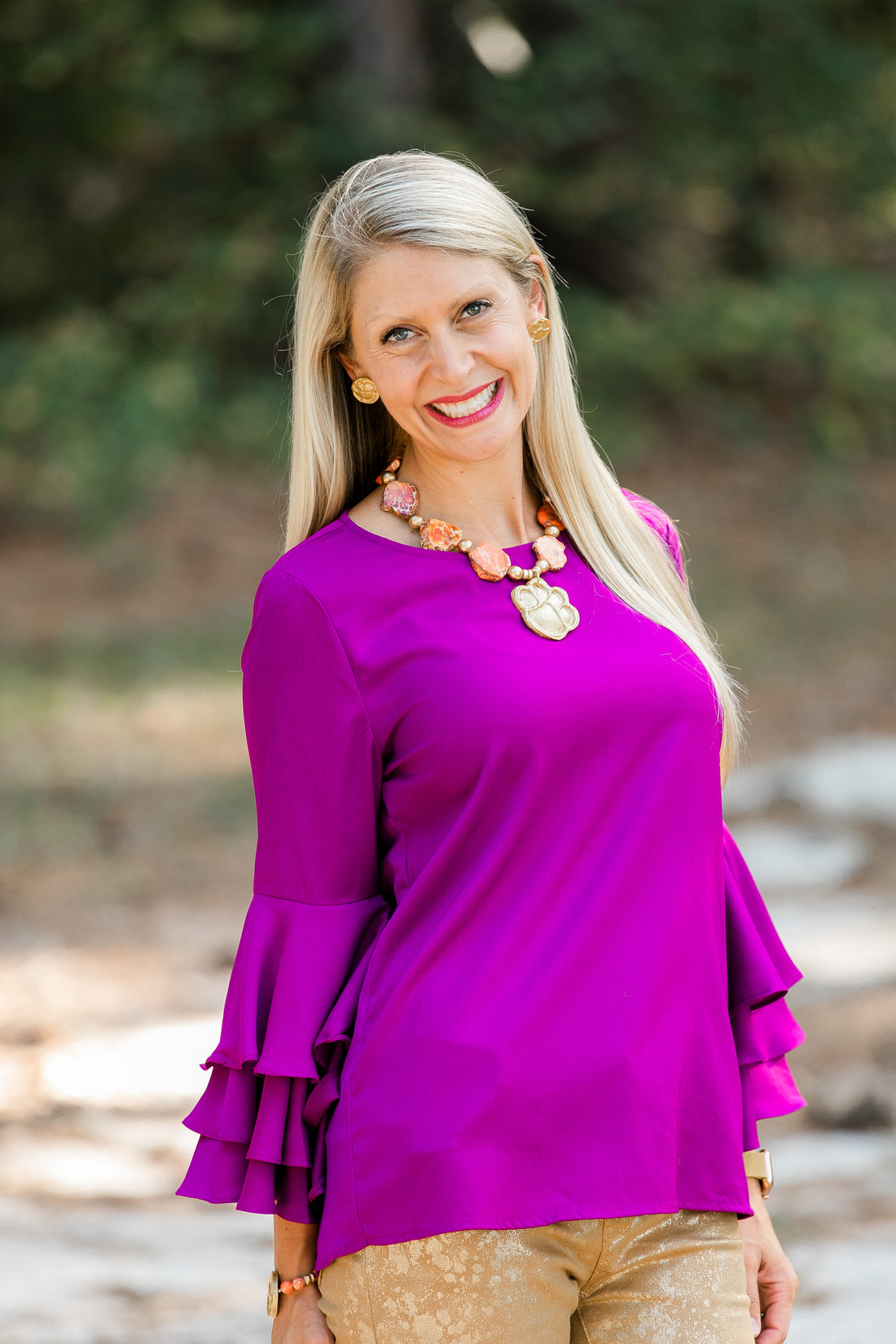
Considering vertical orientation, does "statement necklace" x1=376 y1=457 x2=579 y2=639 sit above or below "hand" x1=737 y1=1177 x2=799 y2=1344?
above

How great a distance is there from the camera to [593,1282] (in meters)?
1.65

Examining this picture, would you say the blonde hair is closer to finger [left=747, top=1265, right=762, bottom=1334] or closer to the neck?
the neck

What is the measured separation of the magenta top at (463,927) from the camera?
159 cm

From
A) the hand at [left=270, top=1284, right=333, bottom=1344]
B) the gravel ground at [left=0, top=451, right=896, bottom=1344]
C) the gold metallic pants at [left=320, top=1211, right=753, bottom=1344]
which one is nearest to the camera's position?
the gold metallic pants at [left=320, top=1211, right=753, bottom=1344]

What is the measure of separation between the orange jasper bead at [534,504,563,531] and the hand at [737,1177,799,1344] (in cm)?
83

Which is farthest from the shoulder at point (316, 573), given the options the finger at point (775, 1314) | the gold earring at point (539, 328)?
the finger at point (775, 1314)

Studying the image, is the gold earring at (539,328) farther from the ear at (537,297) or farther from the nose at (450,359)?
the nose at (450,359)

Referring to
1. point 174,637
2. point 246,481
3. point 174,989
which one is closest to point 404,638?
point 174,989

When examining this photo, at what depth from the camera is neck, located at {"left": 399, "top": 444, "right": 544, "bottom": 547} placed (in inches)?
72.6

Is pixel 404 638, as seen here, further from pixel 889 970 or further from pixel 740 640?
pixel 740 640

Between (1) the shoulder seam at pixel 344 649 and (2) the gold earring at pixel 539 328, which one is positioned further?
(2) the gold earring at pixel 539 328

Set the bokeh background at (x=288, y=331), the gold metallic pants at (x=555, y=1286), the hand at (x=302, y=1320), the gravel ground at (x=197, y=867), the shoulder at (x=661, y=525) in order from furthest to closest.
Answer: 1. the bokeh background at (x=288, y=331)
2. the gravel ground at (x=197, y=867)
3. the shoulder at (x=661, y=525)
4. the hand at (x=302, y=1320)
5. the gold metallic pants at (x=555, y=1286)

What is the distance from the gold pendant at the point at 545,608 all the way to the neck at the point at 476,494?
0.10 m

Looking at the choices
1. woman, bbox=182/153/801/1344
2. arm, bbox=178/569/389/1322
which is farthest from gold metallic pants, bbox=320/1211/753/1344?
arm, bbox=178/569/389/1322
